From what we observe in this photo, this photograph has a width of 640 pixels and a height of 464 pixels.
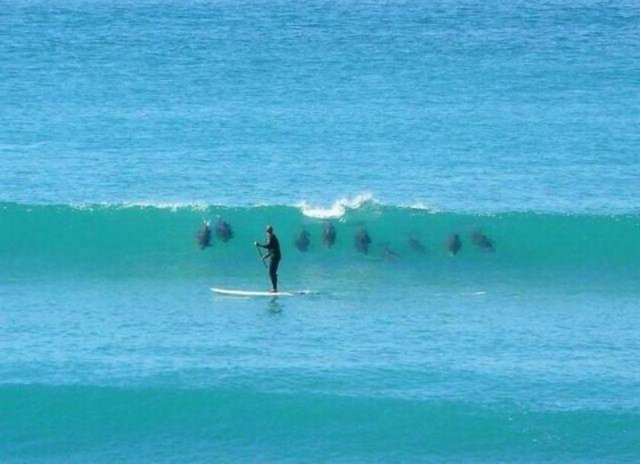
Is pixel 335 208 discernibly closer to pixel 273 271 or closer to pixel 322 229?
pixel 322 229

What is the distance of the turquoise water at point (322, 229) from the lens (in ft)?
80.9

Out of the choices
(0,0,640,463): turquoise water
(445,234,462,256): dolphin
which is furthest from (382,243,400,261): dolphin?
(445,234,462,256): dolphin

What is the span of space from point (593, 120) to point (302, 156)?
30.3 ft

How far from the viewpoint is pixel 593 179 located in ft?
131

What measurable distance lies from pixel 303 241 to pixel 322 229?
75 cm

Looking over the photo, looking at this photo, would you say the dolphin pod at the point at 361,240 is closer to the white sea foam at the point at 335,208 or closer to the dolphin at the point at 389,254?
the dolphin at the point at 389,254

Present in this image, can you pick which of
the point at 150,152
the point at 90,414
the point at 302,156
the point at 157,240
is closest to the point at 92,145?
the point at 150,152

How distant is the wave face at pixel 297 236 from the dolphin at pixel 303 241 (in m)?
0.09

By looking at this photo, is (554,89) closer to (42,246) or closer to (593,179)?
(593,179)

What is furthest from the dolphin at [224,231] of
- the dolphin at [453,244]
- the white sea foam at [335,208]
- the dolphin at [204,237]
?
the dolphin at [453,244]

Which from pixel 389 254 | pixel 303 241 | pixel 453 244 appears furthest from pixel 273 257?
pixel 453 244

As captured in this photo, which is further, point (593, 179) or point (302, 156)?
point (302, 156)

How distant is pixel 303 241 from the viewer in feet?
112

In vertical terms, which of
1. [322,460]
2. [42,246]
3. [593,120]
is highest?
[593,120]
